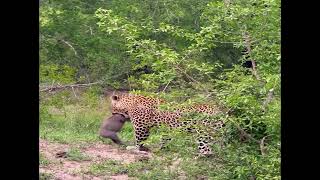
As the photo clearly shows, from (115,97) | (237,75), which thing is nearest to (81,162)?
(115,97)

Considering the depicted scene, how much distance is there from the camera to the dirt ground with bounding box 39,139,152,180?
7148 millimetres

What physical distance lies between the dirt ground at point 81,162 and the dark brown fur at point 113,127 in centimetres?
16

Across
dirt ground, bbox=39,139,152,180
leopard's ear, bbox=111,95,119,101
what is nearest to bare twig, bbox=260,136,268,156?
dirt ground, bbox=39,139,152,180

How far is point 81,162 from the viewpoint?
311 inches

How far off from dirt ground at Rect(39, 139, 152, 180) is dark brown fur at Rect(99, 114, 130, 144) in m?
0.16

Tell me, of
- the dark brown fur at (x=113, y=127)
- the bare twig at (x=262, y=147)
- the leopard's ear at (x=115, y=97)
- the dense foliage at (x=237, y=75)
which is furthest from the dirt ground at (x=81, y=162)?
the bare twig at (x=262, y=147)

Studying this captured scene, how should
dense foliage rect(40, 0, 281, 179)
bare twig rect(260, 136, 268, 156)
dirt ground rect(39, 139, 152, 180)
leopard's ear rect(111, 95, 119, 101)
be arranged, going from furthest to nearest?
leopard's ear rect(111, 95, 119, 101)
dirt ground rect(39, 139, 152, 180)
bare twig rect(260, 136, 268, 156)
dense foliage rect(40, 0, 281, 179)

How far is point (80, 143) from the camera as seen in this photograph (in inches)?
356

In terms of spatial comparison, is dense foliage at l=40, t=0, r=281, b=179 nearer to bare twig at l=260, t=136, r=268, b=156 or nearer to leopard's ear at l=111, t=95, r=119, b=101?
bare twig at l=260, t=136, r=268, b=156

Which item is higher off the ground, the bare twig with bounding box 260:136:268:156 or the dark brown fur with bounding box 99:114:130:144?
the bare twig with bounding box 260:136:268:156

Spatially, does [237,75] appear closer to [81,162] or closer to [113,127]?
[81,162]

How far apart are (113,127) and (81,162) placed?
→ 1.33m

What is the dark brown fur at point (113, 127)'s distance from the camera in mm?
9141
